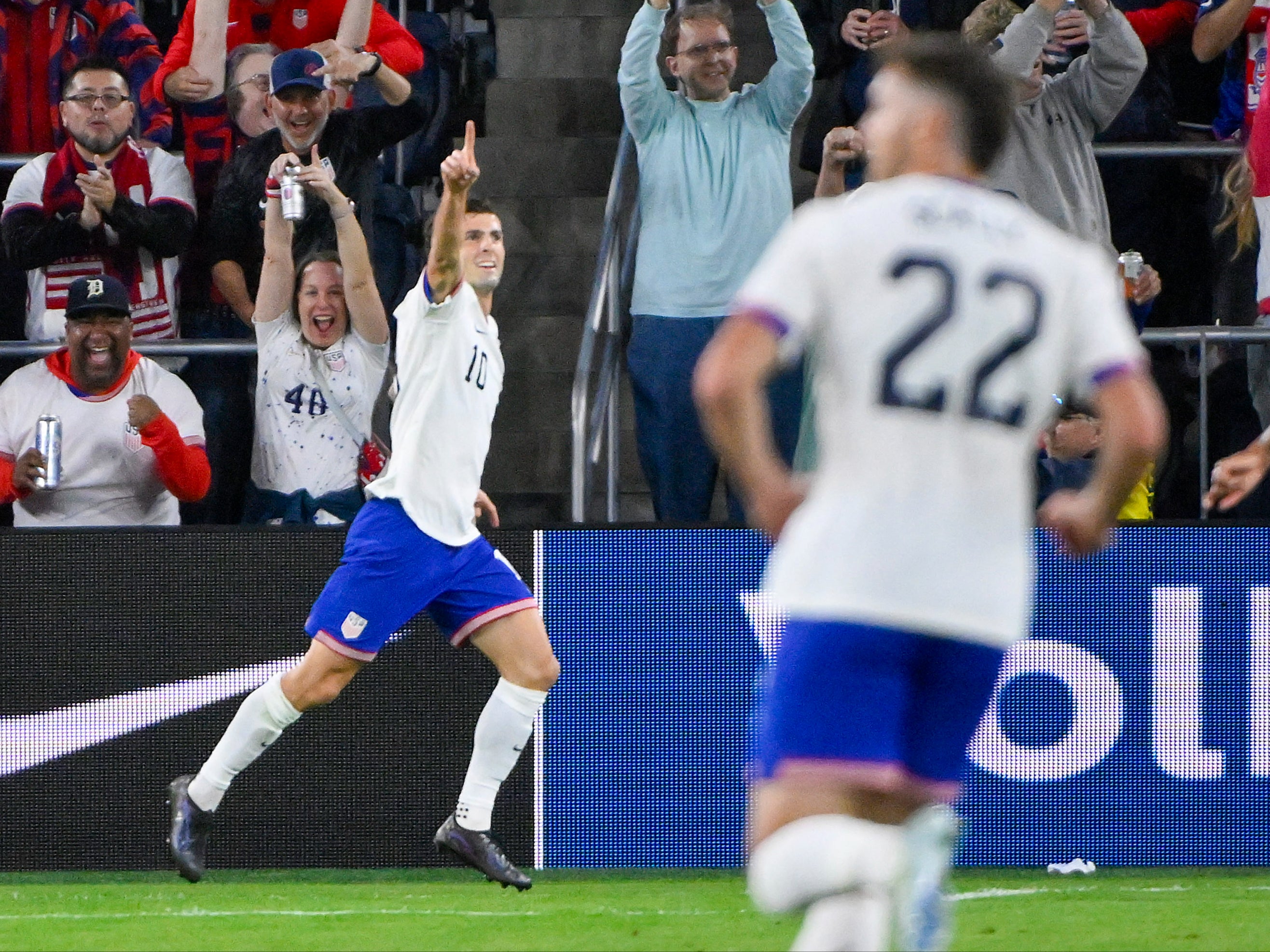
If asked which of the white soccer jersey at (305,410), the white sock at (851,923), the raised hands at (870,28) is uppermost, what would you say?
the raised hands at (870,28)

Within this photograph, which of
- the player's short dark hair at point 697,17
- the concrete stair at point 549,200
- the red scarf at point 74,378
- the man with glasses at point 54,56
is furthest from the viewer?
the concrete stair at point 549,200

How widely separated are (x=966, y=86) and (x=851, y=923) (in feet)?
4.65

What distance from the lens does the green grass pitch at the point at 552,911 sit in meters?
5.84

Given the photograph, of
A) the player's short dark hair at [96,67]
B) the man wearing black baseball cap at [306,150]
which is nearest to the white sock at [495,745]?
the man wearing black baseball cap at [306,150]

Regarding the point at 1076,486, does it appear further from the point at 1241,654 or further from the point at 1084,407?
the point at 1241,654

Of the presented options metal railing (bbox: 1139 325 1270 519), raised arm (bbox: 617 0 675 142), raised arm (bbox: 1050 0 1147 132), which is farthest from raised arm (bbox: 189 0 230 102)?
metal railing (bbox: 1139 325 1270 519)

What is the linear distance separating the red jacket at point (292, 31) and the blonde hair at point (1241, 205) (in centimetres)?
387

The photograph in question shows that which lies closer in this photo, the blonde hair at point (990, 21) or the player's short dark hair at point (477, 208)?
the player's short dark hair at point (477, 208)

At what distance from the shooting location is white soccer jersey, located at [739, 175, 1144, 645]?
326cm

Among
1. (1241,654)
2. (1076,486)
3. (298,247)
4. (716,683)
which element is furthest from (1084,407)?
(298,247)

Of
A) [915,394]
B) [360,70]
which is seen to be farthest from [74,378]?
[915,394]

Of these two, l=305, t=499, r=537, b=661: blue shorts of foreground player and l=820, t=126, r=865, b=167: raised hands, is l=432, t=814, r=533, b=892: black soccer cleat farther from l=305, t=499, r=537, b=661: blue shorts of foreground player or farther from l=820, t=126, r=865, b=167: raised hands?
l=820, t=126, r=865, b=167: raised hands

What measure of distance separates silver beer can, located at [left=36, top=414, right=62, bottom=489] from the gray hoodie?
4054mm

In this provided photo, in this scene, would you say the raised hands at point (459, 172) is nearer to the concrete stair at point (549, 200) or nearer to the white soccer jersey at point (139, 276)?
the white soccer jersey at point (139, 276)
